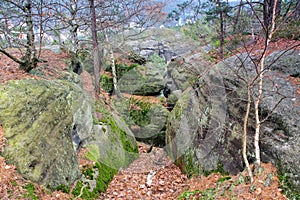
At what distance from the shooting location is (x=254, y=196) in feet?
9.59

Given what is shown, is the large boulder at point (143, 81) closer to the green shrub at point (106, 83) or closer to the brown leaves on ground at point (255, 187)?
the green shrub at point (106, 83)

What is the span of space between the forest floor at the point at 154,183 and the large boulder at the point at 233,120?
10.7 inches

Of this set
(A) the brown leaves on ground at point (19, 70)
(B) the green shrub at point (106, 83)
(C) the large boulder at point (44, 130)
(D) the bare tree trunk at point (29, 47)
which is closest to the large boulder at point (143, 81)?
(B) the green shrub at point (106, 83)

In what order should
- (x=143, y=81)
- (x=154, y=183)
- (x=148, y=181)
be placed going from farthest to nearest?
(x=143, y=81) → (x=148, y=181) → (x=154, y=183)

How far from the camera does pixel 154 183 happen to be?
5227 mm

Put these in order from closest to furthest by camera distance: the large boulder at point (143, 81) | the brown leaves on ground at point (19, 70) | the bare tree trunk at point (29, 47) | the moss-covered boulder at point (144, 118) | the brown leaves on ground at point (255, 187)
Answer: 1. the brown leaves on ground at point (255, 187)
2. the brown leaves on ground at point (19, 70)
3. the bare tree trunk at point (29, 47)
4. the moss-covered boulder at point (144, 118)
5. the large boulder at point (143, 81)

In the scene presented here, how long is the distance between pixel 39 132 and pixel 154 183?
3091 millimetres

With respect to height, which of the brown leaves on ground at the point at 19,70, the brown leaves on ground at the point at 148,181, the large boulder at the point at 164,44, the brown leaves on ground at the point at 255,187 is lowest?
the brown leaves on ground at the point at 148,181

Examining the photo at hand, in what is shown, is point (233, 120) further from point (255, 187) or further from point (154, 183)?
point (154, 183)

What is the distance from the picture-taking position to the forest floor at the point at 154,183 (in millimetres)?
2967

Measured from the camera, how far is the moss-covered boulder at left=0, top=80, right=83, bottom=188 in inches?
130

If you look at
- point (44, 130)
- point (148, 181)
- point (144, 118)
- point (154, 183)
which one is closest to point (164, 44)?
point (144, 118)

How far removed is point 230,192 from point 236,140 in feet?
3.92

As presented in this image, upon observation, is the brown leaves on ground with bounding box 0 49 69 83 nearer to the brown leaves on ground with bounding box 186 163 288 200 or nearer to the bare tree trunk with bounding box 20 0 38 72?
the bare tree trunk with bounding box 20 0 38 72
